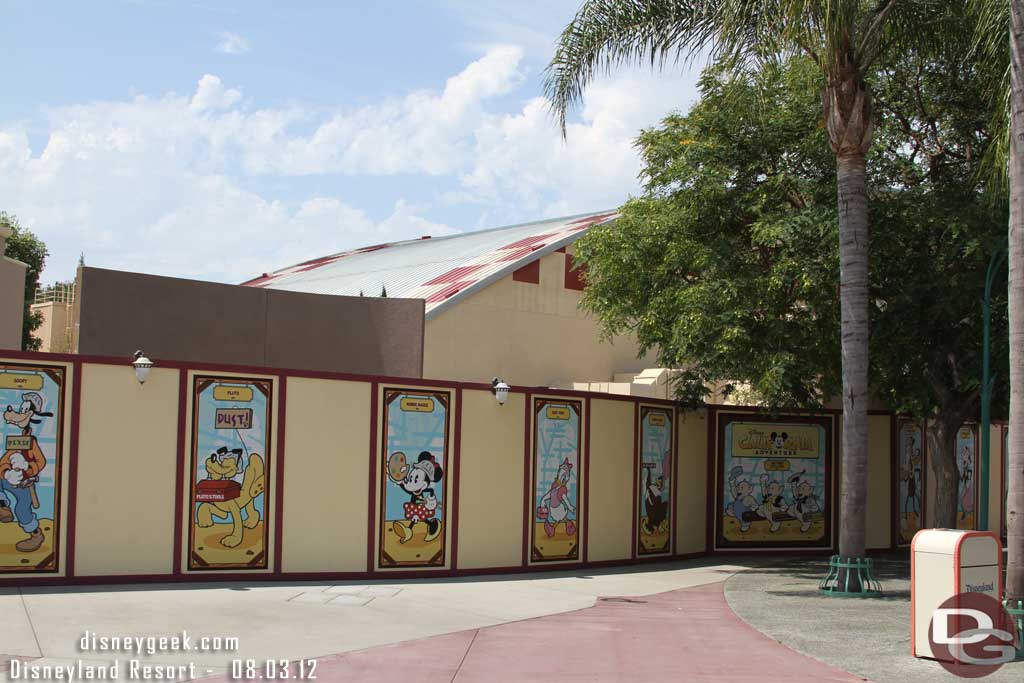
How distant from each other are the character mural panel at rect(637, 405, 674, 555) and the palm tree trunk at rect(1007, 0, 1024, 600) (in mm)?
7931

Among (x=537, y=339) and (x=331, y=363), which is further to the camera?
(x=537, y=339)

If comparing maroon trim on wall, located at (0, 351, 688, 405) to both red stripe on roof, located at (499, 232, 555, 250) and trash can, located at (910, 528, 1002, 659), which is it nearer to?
trash can, located at (910, 528, 1002, 659)

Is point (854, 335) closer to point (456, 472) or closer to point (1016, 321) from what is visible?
point (1016, 321)

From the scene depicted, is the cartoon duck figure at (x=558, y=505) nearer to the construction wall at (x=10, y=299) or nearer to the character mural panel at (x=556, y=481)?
the character mural panel at (x=556, y=481)

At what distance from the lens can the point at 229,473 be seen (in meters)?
13.5

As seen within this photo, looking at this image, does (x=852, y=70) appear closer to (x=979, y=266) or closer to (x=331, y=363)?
(x=979, y=266)

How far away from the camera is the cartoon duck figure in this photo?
16297 millimetres

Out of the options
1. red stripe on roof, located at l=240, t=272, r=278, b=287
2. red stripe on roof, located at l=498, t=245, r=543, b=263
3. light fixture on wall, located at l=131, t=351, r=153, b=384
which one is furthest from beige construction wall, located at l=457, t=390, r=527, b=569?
red stripe on roof, located at l=240, t=272, r=278, b=287

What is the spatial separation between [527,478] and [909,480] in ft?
30.1

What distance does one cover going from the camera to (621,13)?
15.9 m

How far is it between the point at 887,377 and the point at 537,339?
14.8m

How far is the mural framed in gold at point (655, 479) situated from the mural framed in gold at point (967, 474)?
325 inches

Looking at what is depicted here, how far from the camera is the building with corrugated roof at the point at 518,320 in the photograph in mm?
29484

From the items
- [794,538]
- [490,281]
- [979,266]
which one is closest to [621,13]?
[979,266]
